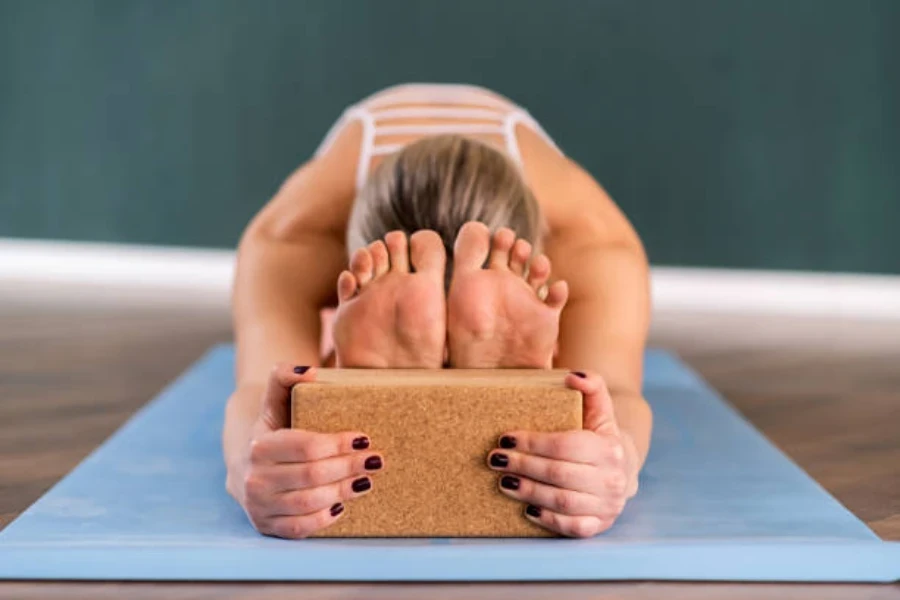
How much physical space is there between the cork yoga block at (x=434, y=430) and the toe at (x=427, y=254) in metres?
0.10

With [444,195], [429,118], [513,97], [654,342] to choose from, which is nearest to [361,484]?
[444,195]

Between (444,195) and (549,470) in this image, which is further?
(444,195)

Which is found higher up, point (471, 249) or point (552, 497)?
point (471, 249)

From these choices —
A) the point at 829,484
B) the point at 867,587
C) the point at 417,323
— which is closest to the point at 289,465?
the point at 417,323

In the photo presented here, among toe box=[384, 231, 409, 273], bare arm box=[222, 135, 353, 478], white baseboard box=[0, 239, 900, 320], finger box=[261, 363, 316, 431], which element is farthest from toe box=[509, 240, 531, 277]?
white baseboard box=[0, 239, 900, 320]

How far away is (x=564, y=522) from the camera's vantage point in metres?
1.00

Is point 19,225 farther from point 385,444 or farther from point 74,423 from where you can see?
point 385,444

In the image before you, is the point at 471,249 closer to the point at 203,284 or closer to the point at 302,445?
the point at 302,445

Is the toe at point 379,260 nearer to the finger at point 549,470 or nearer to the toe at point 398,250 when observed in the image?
the toe at point 398,250

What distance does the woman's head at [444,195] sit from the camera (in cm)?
120

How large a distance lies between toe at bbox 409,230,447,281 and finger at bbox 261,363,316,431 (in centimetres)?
14

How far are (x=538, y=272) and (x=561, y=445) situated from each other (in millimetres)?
175

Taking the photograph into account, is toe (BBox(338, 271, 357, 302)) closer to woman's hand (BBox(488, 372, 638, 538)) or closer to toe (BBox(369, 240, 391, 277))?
toe (BBox(369, 240, 391, 277))

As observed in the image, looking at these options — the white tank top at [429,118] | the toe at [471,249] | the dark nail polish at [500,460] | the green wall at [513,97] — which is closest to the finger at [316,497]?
the dark nail polish at [500,460]
